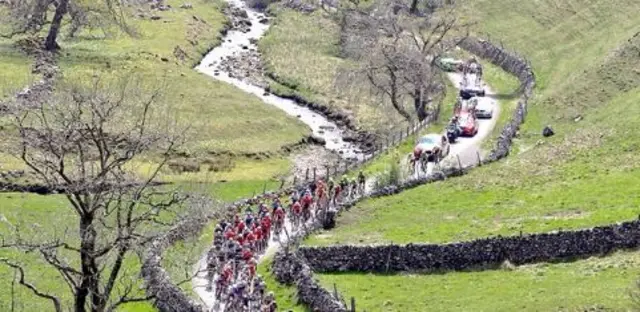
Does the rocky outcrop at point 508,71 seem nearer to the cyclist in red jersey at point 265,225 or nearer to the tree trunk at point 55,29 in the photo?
the cyclist in red jersey at point 265,225

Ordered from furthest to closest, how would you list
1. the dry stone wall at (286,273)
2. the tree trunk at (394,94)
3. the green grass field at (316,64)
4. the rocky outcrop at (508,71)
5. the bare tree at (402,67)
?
the green grass field at (316,64) < the bare tree at (402,67) < the tree trunk at (394,94) < the rocky outcrop at (508,71) < the dry stone wall at (286,273)

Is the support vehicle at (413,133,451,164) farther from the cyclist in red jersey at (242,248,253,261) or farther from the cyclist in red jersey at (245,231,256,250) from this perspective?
the cyclist in red jersey at (242,248,253,261)

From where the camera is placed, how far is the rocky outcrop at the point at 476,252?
52.3 metres

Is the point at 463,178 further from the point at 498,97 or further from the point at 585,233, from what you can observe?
the point at 498,97

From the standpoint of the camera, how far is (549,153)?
73125mm

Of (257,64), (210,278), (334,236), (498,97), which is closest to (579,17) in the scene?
(498,97)

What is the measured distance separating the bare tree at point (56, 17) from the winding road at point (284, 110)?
36.4 ft

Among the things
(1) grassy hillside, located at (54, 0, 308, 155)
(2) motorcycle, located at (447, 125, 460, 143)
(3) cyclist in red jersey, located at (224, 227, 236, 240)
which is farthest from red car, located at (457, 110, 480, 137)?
(3) cyclist in red jersey, located at (224, 227, 236, 240)

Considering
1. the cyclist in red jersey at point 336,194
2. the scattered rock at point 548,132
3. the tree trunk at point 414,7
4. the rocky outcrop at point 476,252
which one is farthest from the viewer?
the tree trunk at point 414,7

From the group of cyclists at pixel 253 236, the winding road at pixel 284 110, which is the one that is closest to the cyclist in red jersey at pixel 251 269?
the group of cyclists at pixel 253 236

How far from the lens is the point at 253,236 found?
2158 inches

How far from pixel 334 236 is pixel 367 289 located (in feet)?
25.0

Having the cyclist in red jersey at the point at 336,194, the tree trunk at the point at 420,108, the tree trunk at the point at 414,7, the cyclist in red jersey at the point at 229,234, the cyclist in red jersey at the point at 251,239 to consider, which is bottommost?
the tree trunk at the point at 420,108

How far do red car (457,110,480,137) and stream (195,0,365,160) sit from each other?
26.8ft
